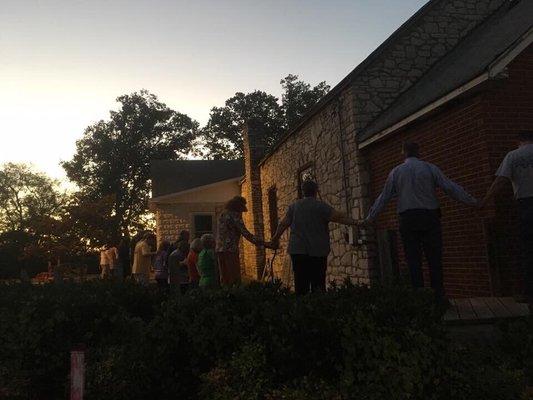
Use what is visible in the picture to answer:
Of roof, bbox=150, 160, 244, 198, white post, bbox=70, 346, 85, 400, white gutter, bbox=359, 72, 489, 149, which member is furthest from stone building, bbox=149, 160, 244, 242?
white post, bbox=70, 346, 85, 400

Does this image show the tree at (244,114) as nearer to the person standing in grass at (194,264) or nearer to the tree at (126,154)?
the tree at (126,154)

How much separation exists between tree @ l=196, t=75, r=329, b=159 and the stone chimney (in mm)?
31944

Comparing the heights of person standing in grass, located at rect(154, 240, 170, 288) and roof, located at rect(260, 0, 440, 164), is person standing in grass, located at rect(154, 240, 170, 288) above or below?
below

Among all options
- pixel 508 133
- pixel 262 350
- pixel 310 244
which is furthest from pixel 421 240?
pixel 508 133

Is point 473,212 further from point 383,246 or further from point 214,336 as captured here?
point 214,336

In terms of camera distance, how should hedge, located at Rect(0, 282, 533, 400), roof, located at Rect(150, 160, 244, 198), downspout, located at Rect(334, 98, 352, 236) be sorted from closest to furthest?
hedge, located at Rect(0, 282, 533, 400) → downspout, located at Rect(334, 98, 352, 236) → roof, located at Rect(150, 160, 244, 198)

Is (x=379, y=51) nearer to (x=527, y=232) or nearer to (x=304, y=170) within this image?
(x=304, y=170)

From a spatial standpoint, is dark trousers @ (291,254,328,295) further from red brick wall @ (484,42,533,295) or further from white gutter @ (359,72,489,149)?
white gutter @ (359,72,489,149)

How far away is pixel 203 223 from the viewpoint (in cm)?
2216

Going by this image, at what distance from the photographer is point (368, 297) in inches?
156

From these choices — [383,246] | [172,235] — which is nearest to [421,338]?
[383,246]

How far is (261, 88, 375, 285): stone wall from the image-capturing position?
10.0 metres

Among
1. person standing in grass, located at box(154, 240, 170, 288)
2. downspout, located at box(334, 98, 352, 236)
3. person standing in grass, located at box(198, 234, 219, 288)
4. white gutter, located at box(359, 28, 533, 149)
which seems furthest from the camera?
downspout, located at box(334, 98, 352, 236)

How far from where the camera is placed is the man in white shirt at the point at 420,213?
17.3 feet
